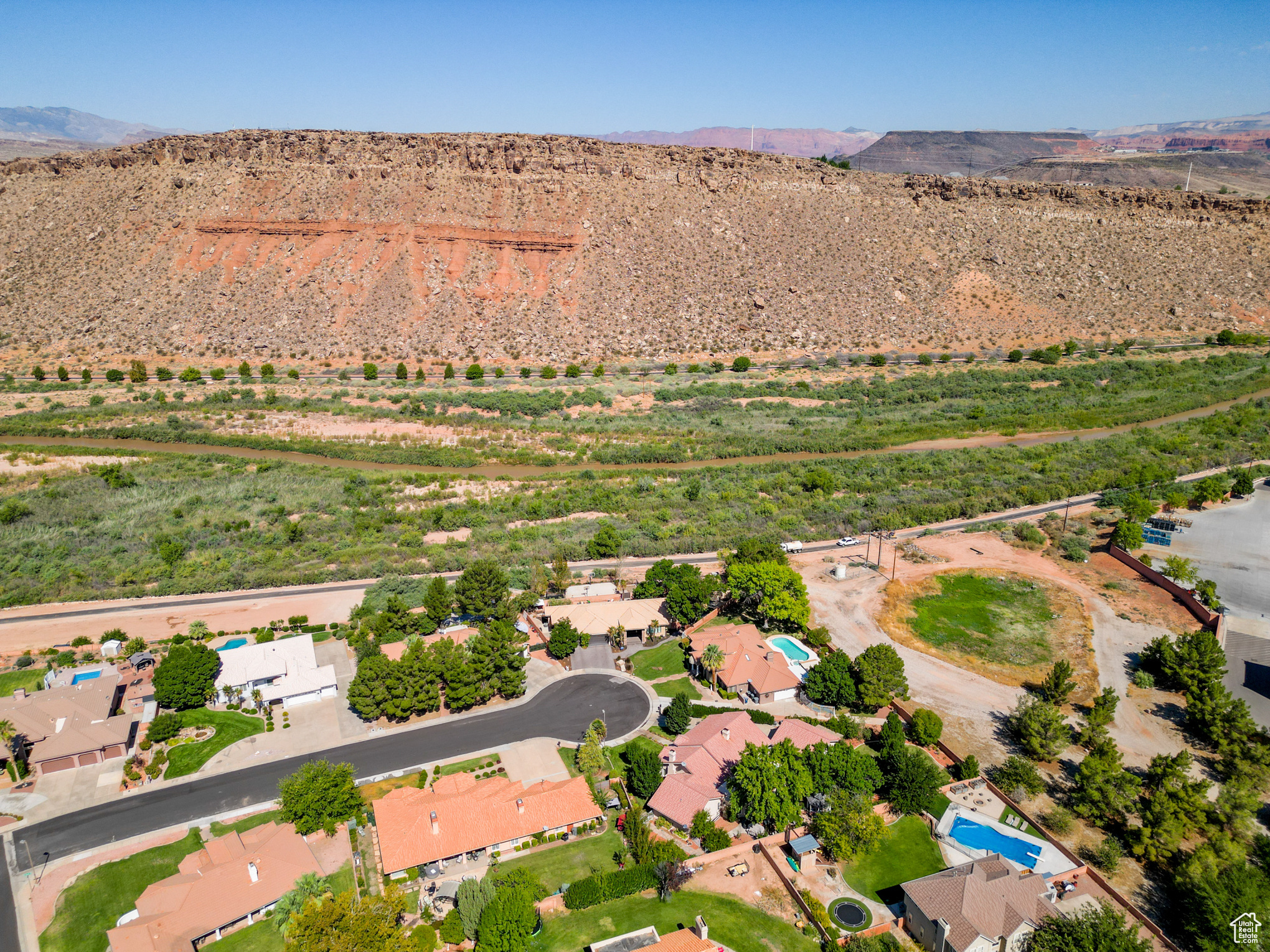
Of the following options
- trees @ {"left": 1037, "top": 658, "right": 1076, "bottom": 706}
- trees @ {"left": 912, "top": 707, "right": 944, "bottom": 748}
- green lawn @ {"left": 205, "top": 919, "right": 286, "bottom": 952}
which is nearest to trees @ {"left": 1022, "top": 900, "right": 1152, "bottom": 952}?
trees @ {"left": 912, "top": 707, "right": 944, "bottom": 748}

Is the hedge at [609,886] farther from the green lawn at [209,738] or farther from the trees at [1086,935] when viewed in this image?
the green lawn at [209,738]

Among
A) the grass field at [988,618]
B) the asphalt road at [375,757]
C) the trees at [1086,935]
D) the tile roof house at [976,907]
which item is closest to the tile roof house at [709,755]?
the asphalt road at [375,757]

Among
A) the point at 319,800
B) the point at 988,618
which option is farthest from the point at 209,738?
the point at 988,618

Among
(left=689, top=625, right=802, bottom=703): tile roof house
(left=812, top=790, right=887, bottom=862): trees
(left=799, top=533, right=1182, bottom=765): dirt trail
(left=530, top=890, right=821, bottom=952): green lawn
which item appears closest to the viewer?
(left=530, top=890, right=821, bottom=952): green lawn

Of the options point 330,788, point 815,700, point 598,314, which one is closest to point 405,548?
point 330,788

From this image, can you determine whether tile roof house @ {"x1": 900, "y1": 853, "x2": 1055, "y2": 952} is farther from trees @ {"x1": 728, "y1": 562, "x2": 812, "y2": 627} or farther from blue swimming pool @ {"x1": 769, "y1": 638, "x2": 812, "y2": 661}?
trees @ {"x1": 728, "y1": 562, "x2": 812, "y2": 627}

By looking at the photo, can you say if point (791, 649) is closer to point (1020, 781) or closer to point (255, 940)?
point (1020, 781)
